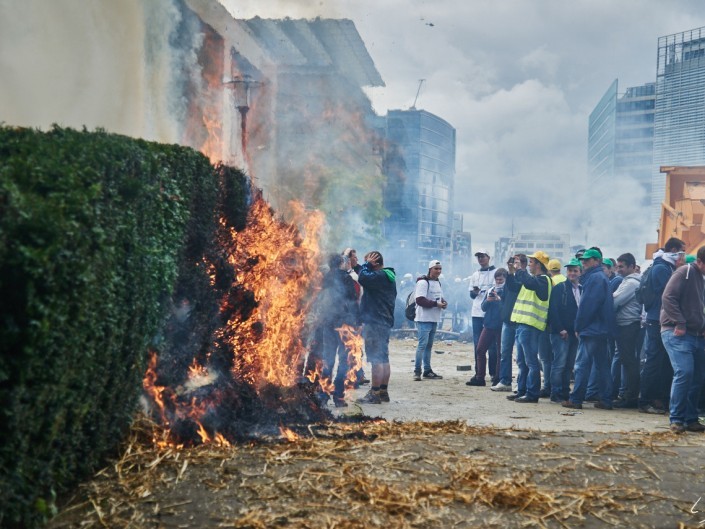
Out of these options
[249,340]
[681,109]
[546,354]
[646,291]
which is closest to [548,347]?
[546,354]

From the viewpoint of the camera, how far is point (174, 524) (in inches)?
166

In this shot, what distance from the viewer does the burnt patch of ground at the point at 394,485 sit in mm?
4363

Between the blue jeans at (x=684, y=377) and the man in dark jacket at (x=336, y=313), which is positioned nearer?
the blue jeans at (x=684, y=377)

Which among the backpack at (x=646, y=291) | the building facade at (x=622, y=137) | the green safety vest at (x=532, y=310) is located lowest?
the green safety vest at (x=532, y=310)

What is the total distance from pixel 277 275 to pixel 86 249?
14.1 feet

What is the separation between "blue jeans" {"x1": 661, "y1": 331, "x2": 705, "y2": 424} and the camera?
782 centimetres

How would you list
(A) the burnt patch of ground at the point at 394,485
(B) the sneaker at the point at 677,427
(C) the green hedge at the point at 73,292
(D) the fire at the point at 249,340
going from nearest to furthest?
(C) the green hedge at the point at 73,292
(A) the burnt patch of ground at the point at 394,485
(D) the fire at the point at 249,340
(B) the sneaker at the point at 677,427

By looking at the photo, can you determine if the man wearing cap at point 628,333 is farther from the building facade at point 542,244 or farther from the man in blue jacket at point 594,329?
the building facade at point 542,244

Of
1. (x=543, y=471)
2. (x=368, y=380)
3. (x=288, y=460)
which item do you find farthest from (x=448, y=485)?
(x=368, y=380)

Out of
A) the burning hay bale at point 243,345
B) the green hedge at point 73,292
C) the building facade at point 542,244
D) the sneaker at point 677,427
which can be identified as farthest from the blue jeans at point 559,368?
the building facade at point 542,244

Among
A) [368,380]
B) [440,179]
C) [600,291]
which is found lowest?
[368,380]

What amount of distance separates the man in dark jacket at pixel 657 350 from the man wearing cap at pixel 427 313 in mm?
4213

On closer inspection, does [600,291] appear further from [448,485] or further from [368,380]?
[448,485]

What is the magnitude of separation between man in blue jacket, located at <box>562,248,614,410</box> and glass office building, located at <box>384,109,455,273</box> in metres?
71.2
